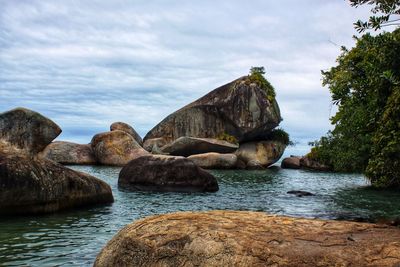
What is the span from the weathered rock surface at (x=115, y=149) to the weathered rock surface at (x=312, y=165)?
21280mm

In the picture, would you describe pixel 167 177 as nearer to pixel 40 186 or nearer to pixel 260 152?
pixel 40 186


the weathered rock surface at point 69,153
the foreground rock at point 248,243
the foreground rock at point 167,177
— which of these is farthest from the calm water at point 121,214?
the weathered rock surface at point 69,153

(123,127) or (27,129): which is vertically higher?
(123,127)

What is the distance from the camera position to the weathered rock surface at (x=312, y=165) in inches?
2050

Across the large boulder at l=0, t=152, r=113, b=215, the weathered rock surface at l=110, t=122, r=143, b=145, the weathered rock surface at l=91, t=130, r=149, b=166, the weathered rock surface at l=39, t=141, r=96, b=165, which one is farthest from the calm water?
the weathered rock surface at l=110, t=122, r=143, b=145

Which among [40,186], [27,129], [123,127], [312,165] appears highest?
[123,127]

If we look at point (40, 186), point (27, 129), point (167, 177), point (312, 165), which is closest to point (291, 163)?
point (312, 165)

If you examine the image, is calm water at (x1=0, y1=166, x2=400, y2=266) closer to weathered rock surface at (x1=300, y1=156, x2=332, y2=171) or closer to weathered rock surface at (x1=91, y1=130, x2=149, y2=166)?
weathered rock surface at (x1=91, y1=130, x2=149, y2=166)

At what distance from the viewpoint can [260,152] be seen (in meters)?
53.4

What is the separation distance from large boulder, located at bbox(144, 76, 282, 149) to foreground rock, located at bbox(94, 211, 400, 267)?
153 ft

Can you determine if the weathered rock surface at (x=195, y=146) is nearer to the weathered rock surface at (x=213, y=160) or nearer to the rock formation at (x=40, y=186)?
the weathered rock surface at (x=213, y=160)

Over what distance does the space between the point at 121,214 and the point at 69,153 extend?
3536 cm

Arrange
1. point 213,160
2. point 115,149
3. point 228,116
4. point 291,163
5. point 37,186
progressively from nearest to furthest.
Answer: point 37,186
point 213,160
point 115,149
point 228,116
point 291,163

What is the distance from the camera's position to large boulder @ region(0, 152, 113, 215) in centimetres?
1293
